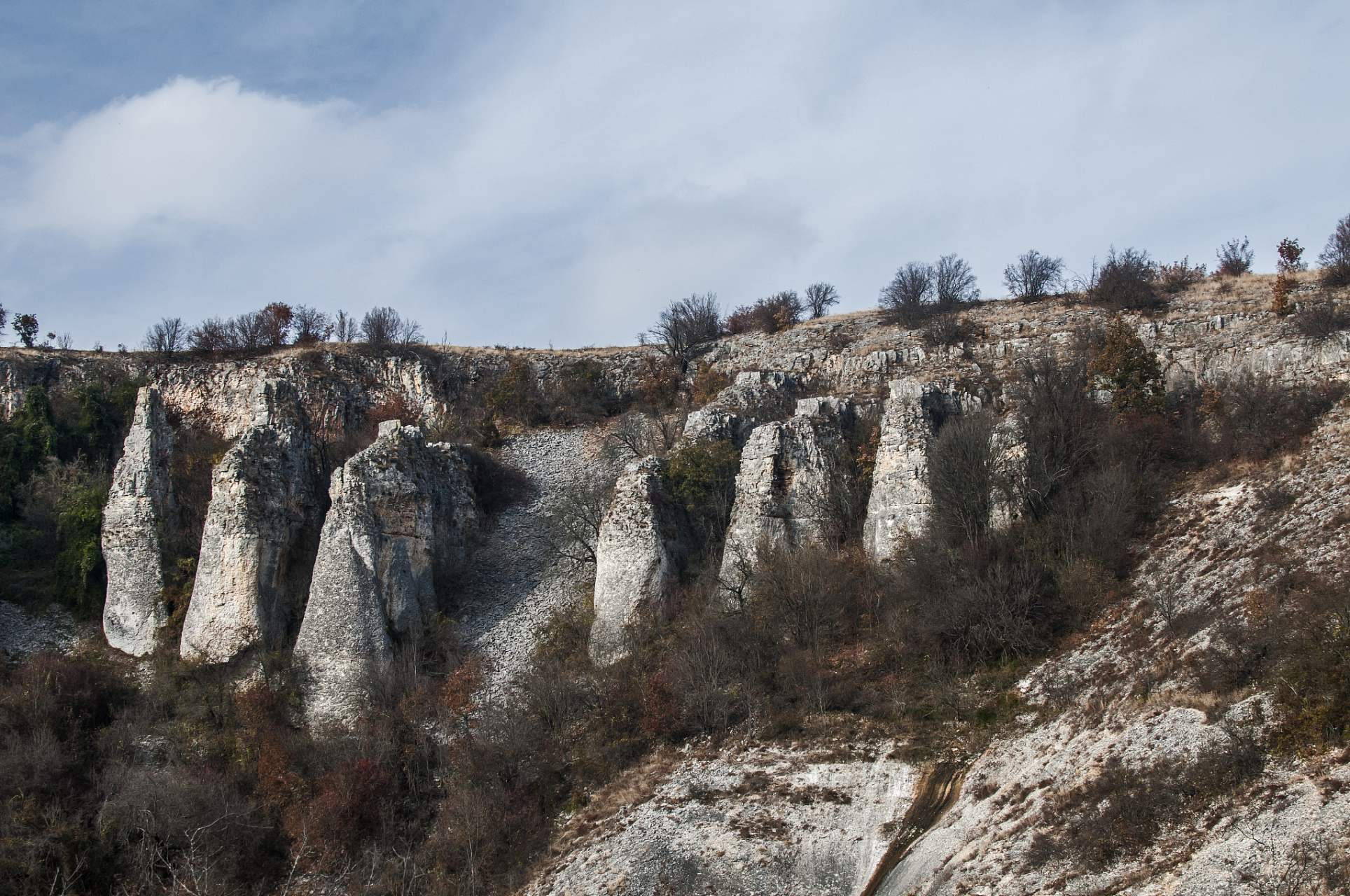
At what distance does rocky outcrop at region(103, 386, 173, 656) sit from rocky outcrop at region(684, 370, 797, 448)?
20515mm

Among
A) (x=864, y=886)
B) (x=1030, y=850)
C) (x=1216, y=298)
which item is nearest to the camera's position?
(x=1030, y=850)

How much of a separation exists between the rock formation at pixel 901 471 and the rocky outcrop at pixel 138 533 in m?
25.8

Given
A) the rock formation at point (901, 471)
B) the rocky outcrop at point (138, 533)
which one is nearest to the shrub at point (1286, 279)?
the rock formation at point (901, 471)

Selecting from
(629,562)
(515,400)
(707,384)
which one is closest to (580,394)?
(515,400)

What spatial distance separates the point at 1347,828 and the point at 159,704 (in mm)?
32309

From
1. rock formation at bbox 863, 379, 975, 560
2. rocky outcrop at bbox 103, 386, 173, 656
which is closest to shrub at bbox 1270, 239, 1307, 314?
rock formation at bbox 863, 379, 975, 560

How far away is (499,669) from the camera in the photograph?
3203 centimetres

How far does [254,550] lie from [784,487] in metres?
19.0

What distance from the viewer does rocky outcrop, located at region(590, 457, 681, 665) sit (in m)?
31.9

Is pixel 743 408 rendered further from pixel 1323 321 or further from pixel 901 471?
pixel 1323 321

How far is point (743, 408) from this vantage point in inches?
1613

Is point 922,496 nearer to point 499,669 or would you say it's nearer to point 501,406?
point 499,669

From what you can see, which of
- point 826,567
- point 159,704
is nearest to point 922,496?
point 826,567

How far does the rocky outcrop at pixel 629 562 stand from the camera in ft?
105
